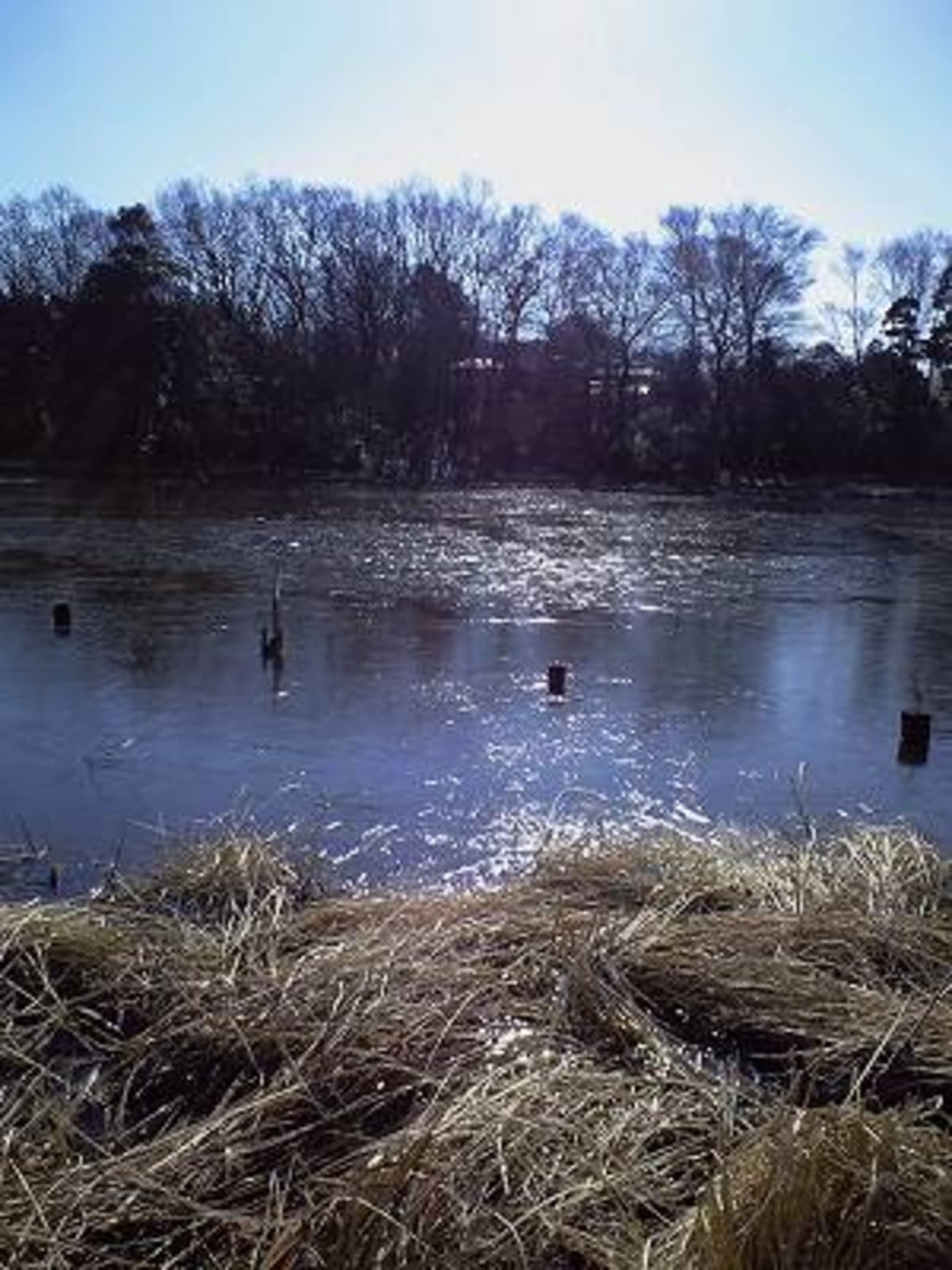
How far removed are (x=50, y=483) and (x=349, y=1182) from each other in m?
38.3

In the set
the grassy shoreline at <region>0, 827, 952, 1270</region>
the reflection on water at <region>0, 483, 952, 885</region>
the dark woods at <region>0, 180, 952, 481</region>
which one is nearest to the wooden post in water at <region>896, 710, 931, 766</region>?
the reflection on water at <region>0, 483, 952, 885</region>

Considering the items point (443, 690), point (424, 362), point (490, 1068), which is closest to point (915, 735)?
point (443, 690)

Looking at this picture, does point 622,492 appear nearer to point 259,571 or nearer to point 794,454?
point 794,454

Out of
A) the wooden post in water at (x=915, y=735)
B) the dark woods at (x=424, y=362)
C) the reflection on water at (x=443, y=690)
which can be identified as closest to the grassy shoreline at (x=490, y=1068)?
the reflection on water at (x=443, y=690)

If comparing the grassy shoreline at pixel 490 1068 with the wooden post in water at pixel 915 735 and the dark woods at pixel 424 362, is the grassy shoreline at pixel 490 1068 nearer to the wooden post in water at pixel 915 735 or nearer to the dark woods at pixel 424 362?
the wooden post in water at pixel 915 735

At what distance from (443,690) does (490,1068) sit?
809 centimetres

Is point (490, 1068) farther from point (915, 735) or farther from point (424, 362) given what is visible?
point (424, 362)

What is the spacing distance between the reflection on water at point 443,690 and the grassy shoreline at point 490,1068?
5.36 feet

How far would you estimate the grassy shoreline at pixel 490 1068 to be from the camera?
3.37 m

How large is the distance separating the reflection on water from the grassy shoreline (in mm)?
1633

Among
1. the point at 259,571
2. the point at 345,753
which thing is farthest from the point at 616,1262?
the point at 259,571

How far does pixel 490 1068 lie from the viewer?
425 centimetres

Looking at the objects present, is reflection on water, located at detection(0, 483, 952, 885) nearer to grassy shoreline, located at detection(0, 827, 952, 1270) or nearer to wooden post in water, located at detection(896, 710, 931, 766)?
wooden post in water, located at detection(896, 710, 931, 766)

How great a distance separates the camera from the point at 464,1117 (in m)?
3.85
